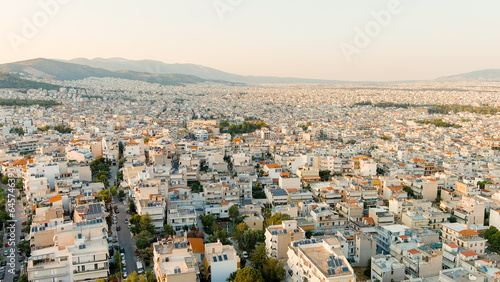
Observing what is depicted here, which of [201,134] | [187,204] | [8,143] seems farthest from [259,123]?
[187,204]

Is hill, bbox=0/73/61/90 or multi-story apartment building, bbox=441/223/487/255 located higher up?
hill, bbox=0/73/61/90

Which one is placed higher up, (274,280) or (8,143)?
(8,143)

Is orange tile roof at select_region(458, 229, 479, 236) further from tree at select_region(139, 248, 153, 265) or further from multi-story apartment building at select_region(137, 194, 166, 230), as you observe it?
multi-story apartment building at select_region(137, 194, 166, 230)

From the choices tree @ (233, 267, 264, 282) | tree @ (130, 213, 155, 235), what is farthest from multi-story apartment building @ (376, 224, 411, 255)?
tree @ (130, 213, 155, 235)

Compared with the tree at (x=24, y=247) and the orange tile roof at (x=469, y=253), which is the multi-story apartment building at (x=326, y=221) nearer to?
the orange tile roof at (x=469, y=253)

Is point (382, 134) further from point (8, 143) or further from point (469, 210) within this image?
point (8, 143)

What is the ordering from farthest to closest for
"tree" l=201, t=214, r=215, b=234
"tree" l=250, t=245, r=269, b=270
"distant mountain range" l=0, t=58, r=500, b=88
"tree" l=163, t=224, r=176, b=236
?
"distant mountain range" l=0, t=58, r=500, b=88 < "tree" l=201, t=214, r=215, b=234 < "tree" l=163, t=224, r=176, b=236 < "tree" l=250, t=245, r=269, b=270
